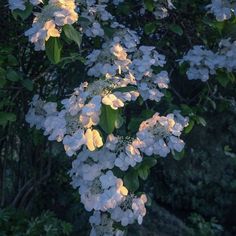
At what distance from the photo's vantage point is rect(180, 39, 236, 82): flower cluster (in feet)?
7.89

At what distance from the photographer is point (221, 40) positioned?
8.07 feet

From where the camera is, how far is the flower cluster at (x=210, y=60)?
2.40m

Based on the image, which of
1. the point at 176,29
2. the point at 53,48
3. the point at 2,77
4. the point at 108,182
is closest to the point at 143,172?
the point at 108,182

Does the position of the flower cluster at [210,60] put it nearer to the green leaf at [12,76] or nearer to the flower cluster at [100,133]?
the flower cluster at [100,133]

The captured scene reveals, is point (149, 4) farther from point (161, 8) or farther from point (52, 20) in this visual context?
point (52, 20)

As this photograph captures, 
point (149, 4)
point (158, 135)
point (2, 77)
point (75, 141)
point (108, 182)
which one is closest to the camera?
point (75, 141)

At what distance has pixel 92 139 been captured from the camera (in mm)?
1693

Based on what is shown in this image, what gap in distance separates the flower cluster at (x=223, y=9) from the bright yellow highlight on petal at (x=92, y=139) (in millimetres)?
972

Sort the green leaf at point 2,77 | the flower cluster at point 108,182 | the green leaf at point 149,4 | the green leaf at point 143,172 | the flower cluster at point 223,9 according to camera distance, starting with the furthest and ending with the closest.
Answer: the green leaf at point 149,4, the flower cluster at point 223,9, the green leaf at point 2,77, the green leaf at point 143,172, the flower cluster at point 108,182

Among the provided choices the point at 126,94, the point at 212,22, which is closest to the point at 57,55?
the point at 126,94

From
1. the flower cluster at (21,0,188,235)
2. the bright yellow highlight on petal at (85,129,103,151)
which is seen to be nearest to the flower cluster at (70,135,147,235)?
the flower cluster at (21,0,188,235)

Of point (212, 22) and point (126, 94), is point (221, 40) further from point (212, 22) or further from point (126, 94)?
point (126, 94)

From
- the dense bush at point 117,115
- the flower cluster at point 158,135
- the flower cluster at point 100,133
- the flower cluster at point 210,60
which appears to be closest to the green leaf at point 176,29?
the dense bush at point 117,115

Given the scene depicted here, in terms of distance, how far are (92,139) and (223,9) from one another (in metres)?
1.03
